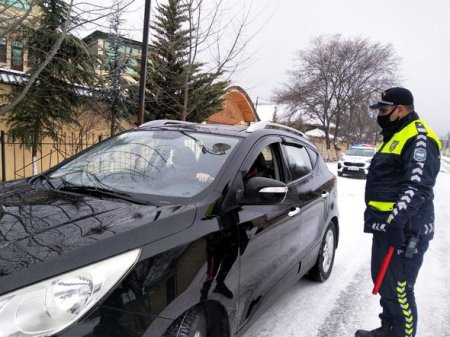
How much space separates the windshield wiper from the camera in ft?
7.60

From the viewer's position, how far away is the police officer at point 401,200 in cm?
270

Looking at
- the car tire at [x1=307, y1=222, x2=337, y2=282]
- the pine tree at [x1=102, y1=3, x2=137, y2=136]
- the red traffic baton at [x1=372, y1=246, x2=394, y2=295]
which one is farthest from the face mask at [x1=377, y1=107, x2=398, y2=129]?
the pine tree at [x1=102, y1=3, x2=137, y2=136]

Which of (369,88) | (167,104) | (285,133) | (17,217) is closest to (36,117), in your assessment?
(167,104)

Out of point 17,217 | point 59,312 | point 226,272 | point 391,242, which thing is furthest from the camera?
point 391,242

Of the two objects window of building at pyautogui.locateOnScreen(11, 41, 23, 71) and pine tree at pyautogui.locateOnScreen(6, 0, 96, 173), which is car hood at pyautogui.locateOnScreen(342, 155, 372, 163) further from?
window of building at pyautogui.locateOnScreen(11, 41, 23, 71)

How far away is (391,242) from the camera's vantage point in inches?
109

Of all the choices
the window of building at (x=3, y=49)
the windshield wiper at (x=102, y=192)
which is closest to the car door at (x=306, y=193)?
the windshield wiper at (x=102, y=192)

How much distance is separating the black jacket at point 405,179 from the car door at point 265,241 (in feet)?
2.05

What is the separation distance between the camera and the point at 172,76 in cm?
1375

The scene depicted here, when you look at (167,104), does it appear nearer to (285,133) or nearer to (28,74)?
(28,74)

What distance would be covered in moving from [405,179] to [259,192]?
1.05 meters

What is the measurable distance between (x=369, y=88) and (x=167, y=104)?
30445 millimetres

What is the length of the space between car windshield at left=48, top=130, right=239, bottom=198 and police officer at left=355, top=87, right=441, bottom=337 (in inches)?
45.3

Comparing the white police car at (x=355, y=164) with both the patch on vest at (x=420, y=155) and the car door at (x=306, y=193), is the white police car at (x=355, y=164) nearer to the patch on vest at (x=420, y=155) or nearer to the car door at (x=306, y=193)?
the car door at (x=306, y=193)
